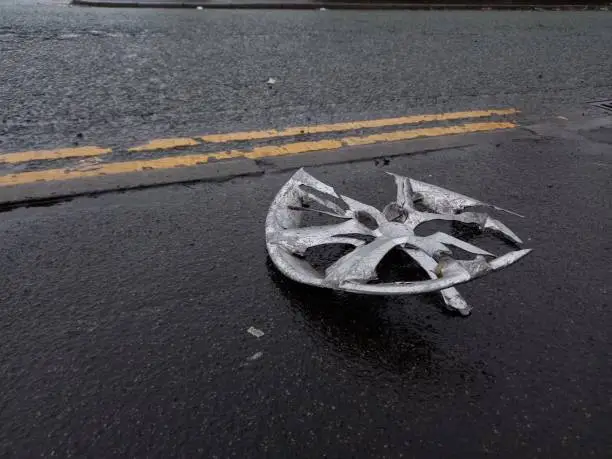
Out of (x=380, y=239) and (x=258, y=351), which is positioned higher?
(x=380, y=239)

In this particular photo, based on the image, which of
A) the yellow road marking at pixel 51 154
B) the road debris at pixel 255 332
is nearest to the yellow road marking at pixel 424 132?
the yellow road marking at pixel 51 154

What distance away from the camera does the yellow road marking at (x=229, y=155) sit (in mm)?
3316

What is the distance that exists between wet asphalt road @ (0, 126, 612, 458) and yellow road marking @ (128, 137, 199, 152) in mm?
862

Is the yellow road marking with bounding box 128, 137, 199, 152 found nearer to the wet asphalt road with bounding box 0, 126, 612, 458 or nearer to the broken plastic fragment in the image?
the wet asphalt road with bounding box 0, 126, 612, 458

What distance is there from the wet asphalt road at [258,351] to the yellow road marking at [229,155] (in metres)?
0.39

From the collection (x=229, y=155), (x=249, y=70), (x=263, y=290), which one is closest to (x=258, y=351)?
(x=263, y=290)

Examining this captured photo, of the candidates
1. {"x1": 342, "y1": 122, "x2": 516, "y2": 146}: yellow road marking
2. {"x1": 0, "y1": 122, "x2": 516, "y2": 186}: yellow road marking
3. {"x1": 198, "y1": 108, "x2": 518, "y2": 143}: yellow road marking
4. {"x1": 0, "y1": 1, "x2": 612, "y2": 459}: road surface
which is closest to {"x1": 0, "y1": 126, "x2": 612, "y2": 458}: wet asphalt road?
{"x1": 0, "y1": 1, "x2": 612, "y2": 459}: road surface

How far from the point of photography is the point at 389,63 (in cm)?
670

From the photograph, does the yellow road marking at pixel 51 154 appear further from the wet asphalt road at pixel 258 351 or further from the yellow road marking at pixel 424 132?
the yellow road marking at pixel 424 132

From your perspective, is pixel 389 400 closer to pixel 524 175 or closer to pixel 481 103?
pixel 524 175

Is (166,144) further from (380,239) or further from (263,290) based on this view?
(380,239)

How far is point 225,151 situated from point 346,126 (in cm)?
115

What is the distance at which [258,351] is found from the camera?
6.87 ft

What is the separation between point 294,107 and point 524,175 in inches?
80.2
